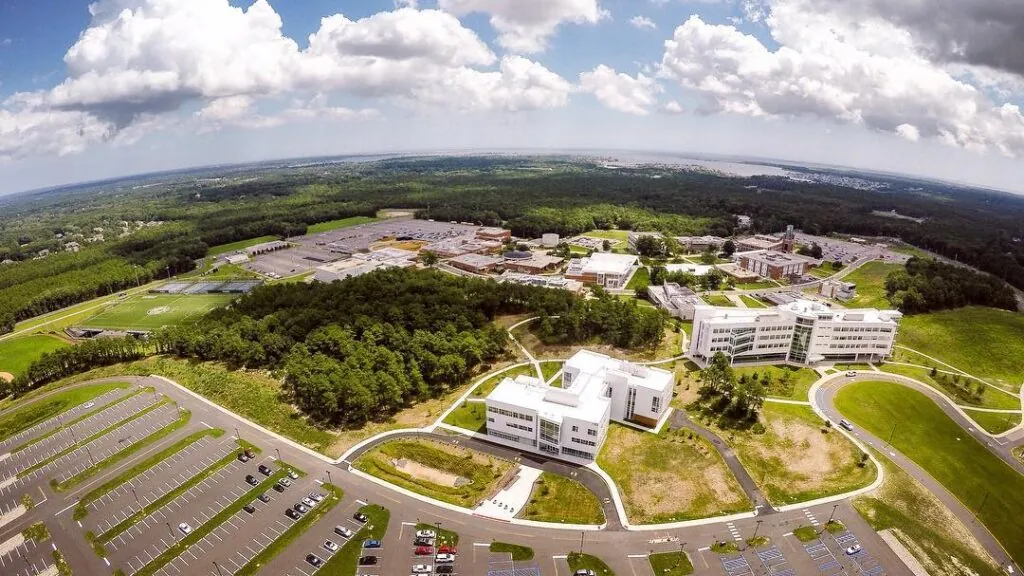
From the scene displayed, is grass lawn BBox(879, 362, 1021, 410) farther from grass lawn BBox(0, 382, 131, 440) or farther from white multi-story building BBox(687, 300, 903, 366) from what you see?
grass lawn BBox(0, 382, 131, 440)

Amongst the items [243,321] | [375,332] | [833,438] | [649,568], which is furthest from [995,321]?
[243,321]

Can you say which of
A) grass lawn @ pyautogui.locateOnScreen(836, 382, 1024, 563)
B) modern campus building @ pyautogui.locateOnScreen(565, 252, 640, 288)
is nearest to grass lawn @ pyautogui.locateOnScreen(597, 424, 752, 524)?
grass lawn @ pyautogui.locateOnScreen(836, 382, 1024, 563)

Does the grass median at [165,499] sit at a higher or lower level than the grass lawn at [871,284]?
lower

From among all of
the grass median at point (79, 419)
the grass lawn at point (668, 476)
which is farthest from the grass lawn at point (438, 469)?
the grass median at point (79, 419)

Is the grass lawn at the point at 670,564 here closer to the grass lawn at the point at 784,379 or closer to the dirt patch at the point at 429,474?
the dirt patch at the point at 429,474

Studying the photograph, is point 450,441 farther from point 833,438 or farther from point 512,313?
point 833,438

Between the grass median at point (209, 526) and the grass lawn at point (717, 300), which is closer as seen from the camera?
the grass median at point (209, 526)
